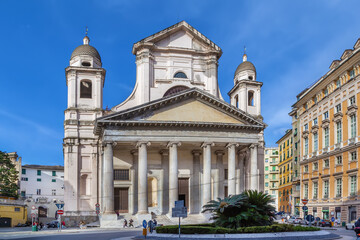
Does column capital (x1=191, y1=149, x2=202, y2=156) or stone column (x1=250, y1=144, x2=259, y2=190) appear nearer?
stone column (x1=250, y1=144, x2=259, y2=190)

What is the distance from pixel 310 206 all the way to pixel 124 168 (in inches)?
1022

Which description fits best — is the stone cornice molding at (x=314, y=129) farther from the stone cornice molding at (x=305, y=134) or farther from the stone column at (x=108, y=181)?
the stone column at (x=108, y=181)

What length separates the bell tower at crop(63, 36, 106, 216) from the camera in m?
48.4

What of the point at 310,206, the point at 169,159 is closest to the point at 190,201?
the point at 169,159

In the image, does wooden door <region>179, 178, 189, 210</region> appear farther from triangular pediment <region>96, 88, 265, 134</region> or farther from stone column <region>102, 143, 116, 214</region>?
stone column <region>102, 143, 116, 214</region>

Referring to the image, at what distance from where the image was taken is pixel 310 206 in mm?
58281

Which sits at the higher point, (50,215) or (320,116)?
(320,116)

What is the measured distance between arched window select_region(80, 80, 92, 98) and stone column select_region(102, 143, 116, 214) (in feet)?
35.2

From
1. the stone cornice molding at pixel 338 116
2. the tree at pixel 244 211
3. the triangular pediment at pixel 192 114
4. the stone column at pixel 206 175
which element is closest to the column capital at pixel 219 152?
the stone column at pixel 206 175

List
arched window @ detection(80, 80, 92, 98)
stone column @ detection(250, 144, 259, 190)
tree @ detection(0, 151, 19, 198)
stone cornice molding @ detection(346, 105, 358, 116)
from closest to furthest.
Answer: stone column @ detection(250, 144, 259, 190)
stone cornice molding @ detection(346, 105, 358, 116)
arched window @ detection(80, 80, 92, 98)
tree @ detection(0, 151, 19, 198)

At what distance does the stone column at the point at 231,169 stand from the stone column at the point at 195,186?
4152 mm

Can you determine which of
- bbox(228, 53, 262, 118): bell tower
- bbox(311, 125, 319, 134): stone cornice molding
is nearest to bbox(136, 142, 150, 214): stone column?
bbox(228, 53, 262, 118): bell tower

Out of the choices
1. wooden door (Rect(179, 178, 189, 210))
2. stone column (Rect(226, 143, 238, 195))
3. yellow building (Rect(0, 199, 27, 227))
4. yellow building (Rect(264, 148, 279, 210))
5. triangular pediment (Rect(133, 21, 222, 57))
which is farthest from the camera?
yellow building (Rect(264, 148, 279, 210))

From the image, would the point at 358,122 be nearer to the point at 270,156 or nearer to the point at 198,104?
the point at 198,104
